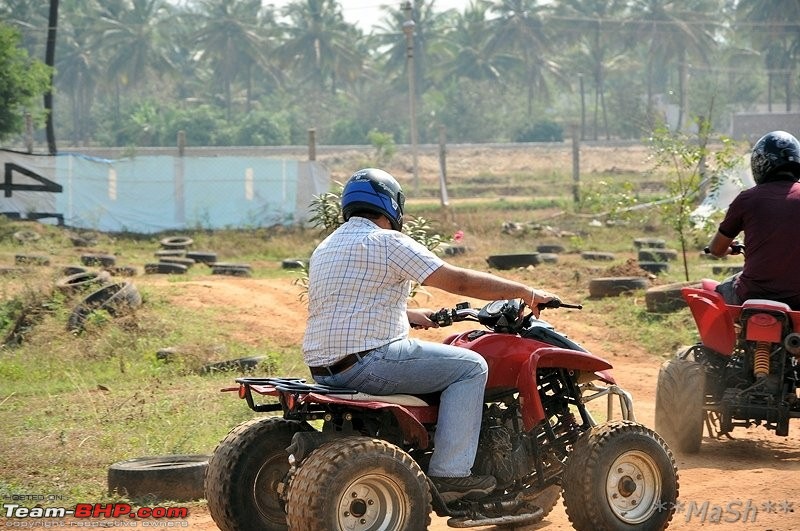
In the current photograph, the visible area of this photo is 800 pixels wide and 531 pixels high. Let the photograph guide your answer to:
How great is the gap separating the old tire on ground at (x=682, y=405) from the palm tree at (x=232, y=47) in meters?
73.4

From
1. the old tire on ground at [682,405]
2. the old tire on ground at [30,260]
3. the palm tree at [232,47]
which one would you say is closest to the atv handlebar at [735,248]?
the old tire on ground at [682,405]

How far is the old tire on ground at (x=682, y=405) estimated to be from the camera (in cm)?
844

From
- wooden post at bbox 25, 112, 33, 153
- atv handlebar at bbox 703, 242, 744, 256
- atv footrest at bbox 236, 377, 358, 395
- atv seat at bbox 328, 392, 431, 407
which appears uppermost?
wooden post at bbox 25, 112, 33, 153

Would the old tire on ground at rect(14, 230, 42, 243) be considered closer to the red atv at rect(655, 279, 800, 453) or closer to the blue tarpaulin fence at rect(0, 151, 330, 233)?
the blue tarpaulin fence at rect(0, 151, 330, 233)

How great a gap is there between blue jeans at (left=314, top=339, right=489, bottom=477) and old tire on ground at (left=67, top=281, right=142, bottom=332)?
8361 millimetres

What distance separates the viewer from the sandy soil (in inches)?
260

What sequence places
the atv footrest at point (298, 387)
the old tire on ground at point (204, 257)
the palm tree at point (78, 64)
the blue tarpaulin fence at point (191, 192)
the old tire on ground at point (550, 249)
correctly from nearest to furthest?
the atv footrest at point (298, 387), the old tire on ground at point (204, 257), the old tire on ground at point (550, 249), the blue tarpaulin fence at point (191, 192), the palm tree at point (78, 64)

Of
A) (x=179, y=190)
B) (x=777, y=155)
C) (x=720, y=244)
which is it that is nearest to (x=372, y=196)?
(x=720, y=244)

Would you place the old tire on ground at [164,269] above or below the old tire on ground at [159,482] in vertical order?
above

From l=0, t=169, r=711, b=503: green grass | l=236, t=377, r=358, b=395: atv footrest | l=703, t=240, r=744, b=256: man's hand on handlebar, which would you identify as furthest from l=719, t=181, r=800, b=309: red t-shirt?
l=0, t=169, r=711, b=503: green grass

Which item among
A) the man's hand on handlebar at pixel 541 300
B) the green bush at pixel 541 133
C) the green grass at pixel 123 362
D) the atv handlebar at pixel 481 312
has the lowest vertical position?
the green grass at pixel 123 362

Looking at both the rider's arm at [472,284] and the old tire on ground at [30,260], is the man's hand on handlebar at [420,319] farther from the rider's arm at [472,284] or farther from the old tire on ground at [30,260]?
the old tire on ground at [30,260]

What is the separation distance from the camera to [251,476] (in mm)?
5734

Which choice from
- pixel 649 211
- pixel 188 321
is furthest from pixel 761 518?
pixel 649 211
